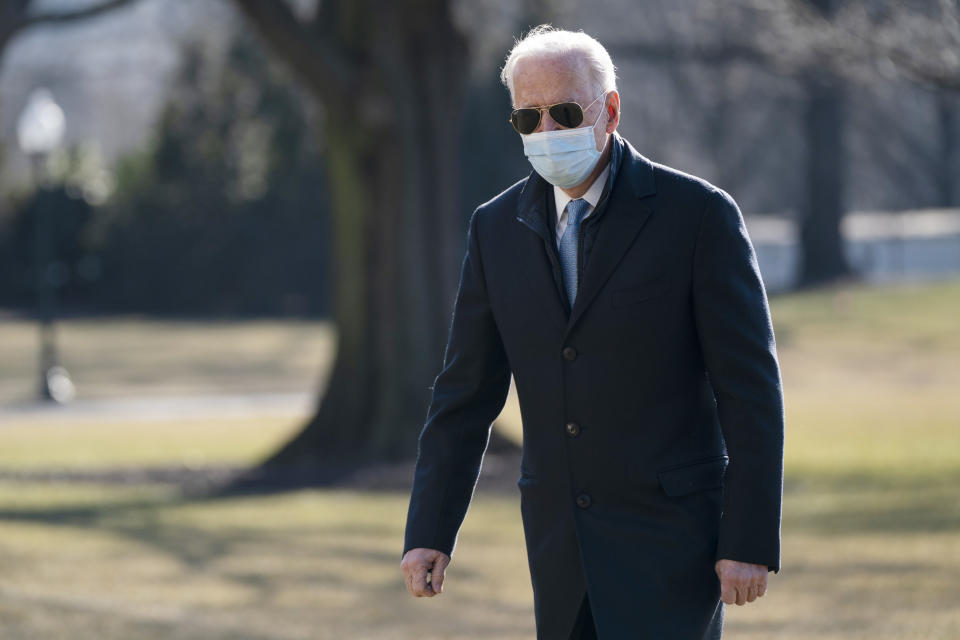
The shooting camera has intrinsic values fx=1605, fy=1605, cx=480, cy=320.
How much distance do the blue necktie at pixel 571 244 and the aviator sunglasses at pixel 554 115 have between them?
8.5 inches

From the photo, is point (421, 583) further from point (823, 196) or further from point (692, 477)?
point (823, 196)

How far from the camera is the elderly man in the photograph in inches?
133

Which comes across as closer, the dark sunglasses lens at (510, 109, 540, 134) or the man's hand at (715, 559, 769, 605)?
the man's hand at (715, 559, 769, 605)

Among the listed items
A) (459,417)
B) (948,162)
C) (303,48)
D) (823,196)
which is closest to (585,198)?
(459,417)

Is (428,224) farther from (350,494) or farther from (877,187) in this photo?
(877,187)

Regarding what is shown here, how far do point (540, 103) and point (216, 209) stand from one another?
129 feet

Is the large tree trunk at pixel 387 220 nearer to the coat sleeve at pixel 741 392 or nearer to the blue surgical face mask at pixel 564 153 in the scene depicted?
the blue surgical face mask at pixel 564 153

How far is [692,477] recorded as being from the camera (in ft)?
11.4

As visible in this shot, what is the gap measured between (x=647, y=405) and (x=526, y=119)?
2.23ft

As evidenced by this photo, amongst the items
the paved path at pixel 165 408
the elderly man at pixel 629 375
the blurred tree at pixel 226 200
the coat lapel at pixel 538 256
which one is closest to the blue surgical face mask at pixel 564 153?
the elderly man at pixel 629 375

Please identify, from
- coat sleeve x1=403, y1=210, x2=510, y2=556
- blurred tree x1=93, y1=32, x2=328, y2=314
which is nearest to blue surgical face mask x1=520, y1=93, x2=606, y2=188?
coat sleeve x1=403, y1=210, x2=510, y2=556

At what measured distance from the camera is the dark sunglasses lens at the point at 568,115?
3.45 meters

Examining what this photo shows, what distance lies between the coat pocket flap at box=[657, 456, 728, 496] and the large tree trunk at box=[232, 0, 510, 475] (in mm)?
10773

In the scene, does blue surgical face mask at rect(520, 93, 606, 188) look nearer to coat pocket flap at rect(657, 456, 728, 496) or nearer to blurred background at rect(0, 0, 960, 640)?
coat pocket flap at rect(657, 456, 728, 496)
